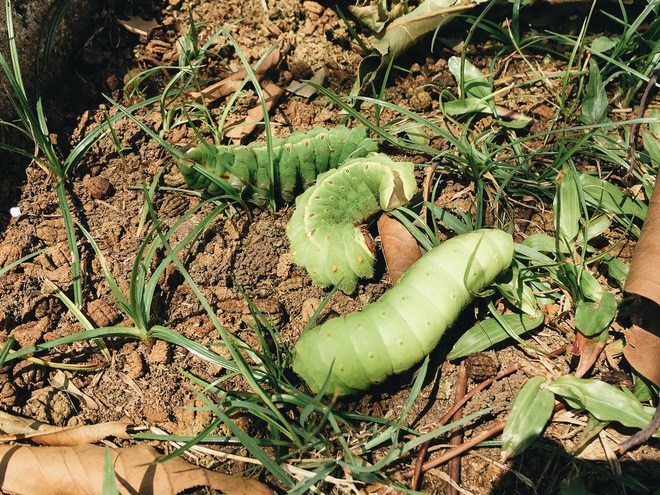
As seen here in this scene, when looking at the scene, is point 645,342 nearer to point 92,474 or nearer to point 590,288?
point 590,288

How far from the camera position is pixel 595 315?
102 inches

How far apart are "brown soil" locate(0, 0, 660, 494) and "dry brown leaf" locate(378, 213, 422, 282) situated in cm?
13

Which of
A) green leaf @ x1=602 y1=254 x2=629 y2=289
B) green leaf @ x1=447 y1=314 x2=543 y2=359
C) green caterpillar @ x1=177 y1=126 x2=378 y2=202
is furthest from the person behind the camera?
green caterpillar @ x1=177 y1=126 x2=378 y2=202

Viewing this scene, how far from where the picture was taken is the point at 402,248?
2865 millimetres

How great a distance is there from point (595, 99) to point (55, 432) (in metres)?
3.12

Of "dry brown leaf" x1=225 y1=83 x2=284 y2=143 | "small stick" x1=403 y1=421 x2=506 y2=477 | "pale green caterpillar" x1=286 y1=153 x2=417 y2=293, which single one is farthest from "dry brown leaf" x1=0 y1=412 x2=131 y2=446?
"dry brown leaf" x1=225 y1=83 x2=284 y2=143

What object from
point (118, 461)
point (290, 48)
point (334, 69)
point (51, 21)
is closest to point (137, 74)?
point (51, 21)

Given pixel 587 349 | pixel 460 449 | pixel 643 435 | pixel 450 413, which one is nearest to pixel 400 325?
pixel 450 413

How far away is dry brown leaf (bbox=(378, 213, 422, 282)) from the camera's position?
2842 mm

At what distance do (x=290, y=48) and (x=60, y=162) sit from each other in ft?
5.12

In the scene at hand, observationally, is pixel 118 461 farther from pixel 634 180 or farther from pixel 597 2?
pixel 597 2

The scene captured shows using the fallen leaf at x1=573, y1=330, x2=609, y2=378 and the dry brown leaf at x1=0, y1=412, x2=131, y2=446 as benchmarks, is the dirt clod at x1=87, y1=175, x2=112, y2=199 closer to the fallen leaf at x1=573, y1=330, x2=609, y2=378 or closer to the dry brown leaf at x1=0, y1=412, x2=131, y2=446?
the dry brown leaf at x1=0, y1=412, x2=131, y2=446

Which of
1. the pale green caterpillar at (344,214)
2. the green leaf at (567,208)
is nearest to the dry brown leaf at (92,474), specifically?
the pale green caterpillar at (344,214)

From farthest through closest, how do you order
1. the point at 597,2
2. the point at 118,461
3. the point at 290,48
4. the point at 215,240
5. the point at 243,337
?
the point at 290,48
the point at 597,2
the point at 215,240
the point at 243,337
the point at 118,461
